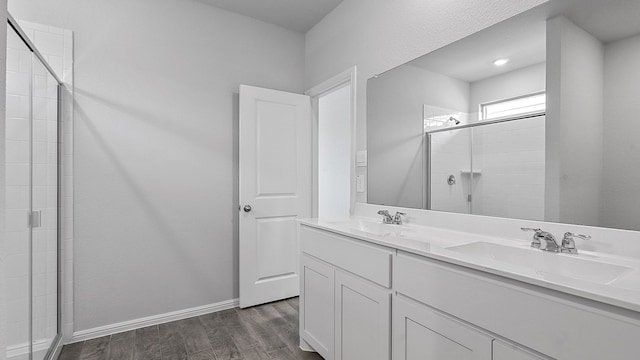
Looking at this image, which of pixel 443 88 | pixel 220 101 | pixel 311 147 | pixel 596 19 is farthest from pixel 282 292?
pixel 596 19

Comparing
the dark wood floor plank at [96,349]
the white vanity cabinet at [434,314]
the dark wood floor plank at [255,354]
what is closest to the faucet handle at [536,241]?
the white vanity cabinet at [434,314]

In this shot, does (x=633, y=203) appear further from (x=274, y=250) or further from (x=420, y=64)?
(x=274, y=250)

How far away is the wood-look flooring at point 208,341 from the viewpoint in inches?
78.9

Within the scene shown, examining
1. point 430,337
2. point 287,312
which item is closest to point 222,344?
point 287,312

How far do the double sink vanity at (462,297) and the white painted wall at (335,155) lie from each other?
204 centimetres

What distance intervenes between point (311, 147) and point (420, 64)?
1.45 m

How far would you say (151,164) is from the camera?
97.2 inches

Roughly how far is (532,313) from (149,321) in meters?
2.59

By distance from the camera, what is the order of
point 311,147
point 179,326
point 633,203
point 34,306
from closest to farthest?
point 633,203 < point 34,306 < point 179,326 < point 311,147

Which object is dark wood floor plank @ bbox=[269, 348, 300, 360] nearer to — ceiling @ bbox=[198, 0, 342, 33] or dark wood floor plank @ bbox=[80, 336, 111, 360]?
dark wood floor plank @ bbox=[80, 336, 111, 360]

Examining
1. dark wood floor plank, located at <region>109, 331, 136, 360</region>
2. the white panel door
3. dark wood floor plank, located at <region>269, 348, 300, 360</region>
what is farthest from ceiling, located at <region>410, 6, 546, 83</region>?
dark wood floor plank, located at <region>109, 331, 136, 360</region>

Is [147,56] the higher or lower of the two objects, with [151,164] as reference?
higher

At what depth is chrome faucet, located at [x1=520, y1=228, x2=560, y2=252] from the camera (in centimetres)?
117

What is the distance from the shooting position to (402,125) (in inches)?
77.7
